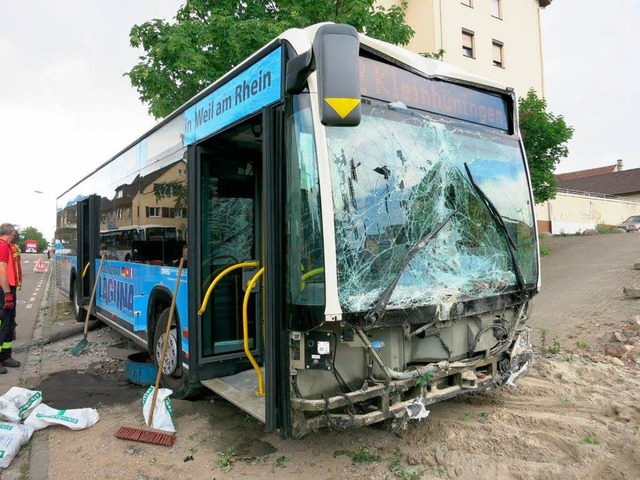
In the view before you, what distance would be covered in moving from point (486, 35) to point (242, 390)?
23.3 m

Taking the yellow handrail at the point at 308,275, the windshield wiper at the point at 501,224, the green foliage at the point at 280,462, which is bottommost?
the green foliage at the point at 280,462

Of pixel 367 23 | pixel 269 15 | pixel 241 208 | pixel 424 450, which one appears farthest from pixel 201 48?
pixel 424 450

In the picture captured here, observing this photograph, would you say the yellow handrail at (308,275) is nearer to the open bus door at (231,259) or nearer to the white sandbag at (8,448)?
the open bus door at (231,259)

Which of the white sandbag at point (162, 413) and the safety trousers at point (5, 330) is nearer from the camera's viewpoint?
the white sandbag at point (162, 413)

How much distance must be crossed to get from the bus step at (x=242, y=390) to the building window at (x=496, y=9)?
24.1 meters

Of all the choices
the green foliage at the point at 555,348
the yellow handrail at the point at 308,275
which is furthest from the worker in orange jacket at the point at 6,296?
the green foliage at the point at 555,348

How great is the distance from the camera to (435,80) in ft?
12.9

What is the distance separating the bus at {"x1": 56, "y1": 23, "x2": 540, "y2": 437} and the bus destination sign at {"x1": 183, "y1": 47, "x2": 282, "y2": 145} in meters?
0.02

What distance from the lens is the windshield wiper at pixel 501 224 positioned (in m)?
Answer: 3.99

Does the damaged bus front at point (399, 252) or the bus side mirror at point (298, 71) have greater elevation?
the bus side mirror at point (298, 71)

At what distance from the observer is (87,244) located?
31.2 feet

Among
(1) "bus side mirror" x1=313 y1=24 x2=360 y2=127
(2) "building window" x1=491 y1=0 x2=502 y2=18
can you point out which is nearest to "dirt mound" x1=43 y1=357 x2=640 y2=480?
(1) "bus side mirror" x1=313 y1=24 x2=360 y2=127

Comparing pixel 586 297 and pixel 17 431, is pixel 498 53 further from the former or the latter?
pixel 17 431

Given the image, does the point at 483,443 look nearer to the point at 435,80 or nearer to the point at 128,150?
the point at 435,80
